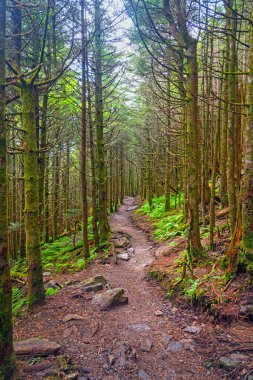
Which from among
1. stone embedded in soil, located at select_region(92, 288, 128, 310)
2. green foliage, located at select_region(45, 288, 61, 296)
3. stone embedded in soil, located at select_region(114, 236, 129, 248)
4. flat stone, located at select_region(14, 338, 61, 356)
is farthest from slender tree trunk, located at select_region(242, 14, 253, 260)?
stone embedded in soil, located at select_region(114, 236, 129, 248)

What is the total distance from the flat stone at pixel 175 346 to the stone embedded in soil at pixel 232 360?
65 centimetres

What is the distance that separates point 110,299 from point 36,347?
79.8 inches

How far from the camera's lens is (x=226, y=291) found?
176 inches

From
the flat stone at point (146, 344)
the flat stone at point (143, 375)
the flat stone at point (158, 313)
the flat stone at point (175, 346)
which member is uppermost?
the flat stone at point (143, 375)

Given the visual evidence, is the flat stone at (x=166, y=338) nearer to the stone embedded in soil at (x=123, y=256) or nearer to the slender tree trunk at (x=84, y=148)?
the stone embedded in soil at (x=123, y=256)

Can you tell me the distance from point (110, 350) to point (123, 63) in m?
10.0

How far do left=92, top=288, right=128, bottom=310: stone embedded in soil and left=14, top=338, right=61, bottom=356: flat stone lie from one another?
5.46ft

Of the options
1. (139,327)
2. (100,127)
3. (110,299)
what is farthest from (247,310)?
(100,127)

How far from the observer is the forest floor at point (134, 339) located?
3.20 meters

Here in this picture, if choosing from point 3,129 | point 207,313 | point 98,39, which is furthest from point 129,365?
point 98,39

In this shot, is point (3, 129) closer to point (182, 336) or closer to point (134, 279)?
point (182, 336)

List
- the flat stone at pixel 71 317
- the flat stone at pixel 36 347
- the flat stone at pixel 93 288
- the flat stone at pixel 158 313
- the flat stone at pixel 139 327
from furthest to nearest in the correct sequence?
the flat stone at pixel 93 288 < the flat stone at pixel 158 313 < the flat stone at pixel 71 317 < the flat stone at pixel 139 327 < the flat stone at pixel 36 347

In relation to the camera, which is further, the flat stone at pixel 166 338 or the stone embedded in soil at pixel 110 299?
the stone embedded in soil at pixel 110 299

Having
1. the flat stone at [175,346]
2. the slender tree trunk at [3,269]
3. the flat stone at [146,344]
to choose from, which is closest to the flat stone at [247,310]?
the flat stone at [175,346]
